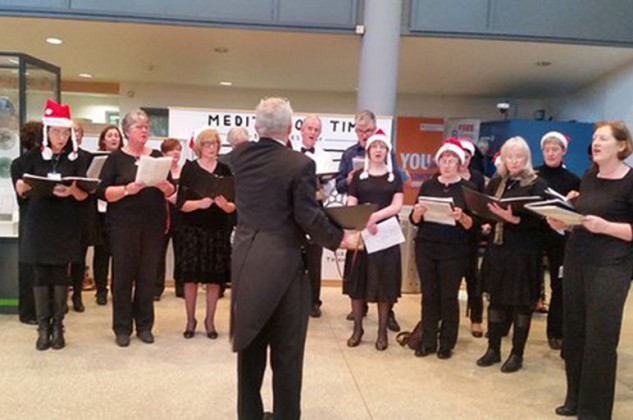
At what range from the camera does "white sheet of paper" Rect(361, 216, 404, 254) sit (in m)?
3.69

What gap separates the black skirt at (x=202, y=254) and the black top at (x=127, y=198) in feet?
0.88

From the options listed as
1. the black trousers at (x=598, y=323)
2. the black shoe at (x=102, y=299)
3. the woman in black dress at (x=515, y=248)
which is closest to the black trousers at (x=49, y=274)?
the black shoe at (x=102, y=299)

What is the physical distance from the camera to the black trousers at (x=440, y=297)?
3.61 m

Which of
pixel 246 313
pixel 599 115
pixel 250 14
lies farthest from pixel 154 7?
pixel 599 115

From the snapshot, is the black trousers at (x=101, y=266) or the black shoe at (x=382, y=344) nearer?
the black shoe at (x=382, y=344)

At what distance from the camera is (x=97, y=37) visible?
7094 millimetres

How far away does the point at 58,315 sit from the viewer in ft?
11.9

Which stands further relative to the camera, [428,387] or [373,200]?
[373,200]

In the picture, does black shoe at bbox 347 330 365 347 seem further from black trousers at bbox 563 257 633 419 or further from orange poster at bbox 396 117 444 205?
orange poster at bbox 396 117 444 205

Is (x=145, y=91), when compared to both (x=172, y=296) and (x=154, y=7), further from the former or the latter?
(x=172, y=296)

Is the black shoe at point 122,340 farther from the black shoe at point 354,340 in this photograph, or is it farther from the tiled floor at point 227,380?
the black shoe at point 354,340

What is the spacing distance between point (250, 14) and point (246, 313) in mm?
5075

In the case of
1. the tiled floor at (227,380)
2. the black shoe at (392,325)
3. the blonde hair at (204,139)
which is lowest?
the tiled floor at (227,380)

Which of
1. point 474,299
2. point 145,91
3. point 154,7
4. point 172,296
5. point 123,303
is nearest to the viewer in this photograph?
point 123,303
